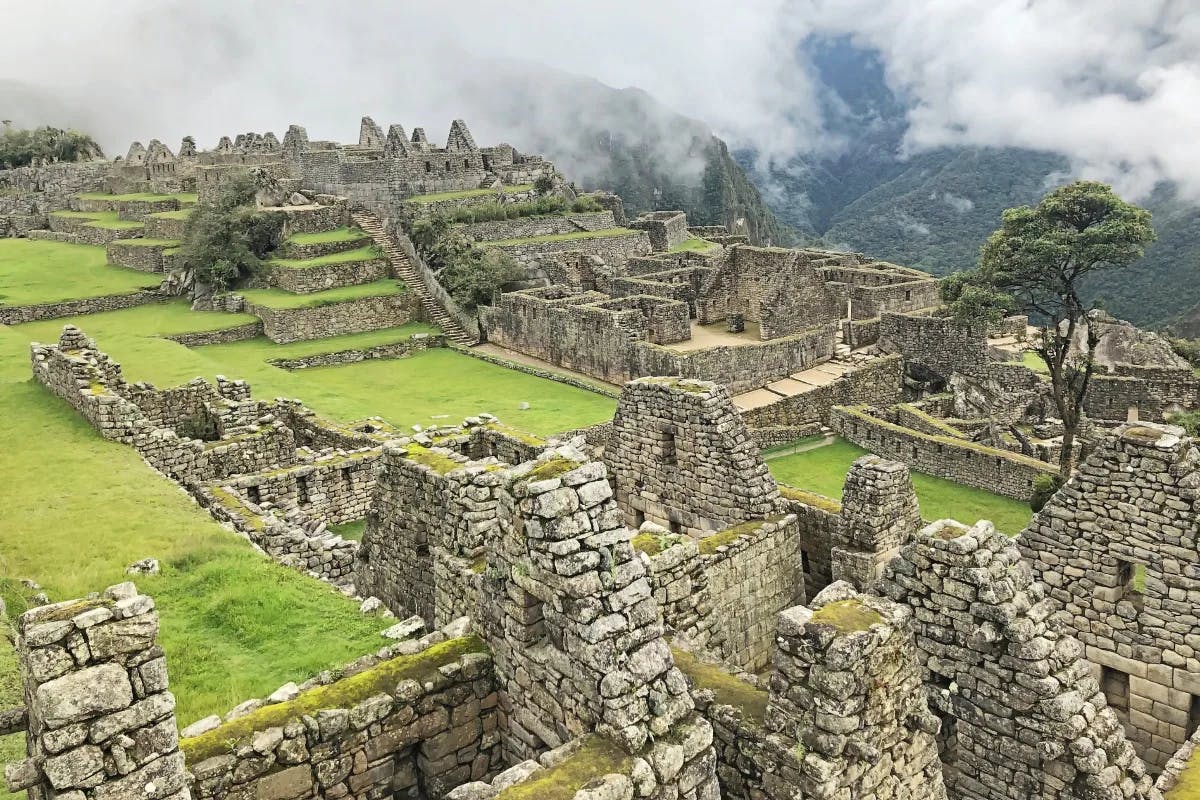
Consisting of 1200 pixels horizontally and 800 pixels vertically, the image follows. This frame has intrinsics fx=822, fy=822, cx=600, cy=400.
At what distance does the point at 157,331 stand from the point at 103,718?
31073mm

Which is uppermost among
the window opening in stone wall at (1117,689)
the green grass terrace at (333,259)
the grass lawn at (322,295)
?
the green grass terrace at (333,259)

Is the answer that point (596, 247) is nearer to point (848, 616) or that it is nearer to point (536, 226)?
point (536, 226)

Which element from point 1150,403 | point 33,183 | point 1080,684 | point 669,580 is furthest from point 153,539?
point 33,183

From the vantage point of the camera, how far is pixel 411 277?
37.2 metres

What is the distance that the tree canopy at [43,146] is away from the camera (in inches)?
2840

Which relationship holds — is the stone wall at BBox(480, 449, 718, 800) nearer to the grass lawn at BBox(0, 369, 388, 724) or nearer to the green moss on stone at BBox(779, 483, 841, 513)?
the grass lawn at BBox(0, 369, 388, 724)

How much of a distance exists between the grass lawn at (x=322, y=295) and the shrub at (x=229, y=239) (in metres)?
1.34

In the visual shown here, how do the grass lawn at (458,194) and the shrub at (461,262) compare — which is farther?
the grass lawn at (458,194)

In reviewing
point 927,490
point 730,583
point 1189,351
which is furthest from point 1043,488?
point 1189,351

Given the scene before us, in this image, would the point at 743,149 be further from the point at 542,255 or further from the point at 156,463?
the point at 156,463

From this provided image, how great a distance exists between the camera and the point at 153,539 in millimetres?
9281

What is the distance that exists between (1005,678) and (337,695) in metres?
3.94

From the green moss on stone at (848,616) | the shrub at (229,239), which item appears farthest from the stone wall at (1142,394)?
the shrub at (229,239)

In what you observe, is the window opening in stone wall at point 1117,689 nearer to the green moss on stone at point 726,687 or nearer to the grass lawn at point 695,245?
the green moss on stone at point 726,687
